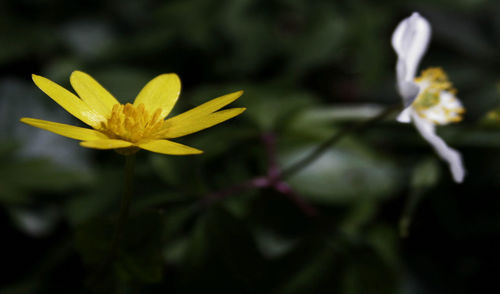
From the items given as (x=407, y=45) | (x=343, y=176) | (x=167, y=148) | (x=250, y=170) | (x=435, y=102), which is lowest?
(x=343, y=176)

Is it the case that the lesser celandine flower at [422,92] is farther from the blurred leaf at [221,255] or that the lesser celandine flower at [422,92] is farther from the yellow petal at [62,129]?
the yellow petal at [62,129]

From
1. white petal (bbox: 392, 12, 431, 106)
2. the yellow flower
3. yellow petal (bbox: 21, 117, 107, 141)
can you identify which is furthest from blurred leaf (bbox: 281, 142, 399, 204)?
yellow petal (bbox: 21, 117, 107, 141)

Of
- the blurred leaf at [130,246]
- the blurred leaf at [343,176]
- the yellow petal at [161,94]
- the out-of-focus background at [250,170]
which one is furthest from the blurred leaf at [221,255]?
the blurred leaf at [343,176]

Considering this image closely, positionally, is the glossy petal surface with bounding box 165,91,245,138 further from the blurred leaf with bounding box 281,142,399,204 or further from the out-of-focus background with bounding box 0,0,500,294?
the blurred leaf with bounding box 281,142,399,204

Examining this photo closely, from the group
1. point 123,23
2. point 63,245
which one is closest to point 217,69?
point 123,23

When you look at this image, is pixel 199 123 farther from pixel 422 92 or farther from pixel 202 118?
pixel 422 92

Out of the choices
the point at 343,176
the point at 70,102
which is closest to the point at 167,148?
the point at 70,102
